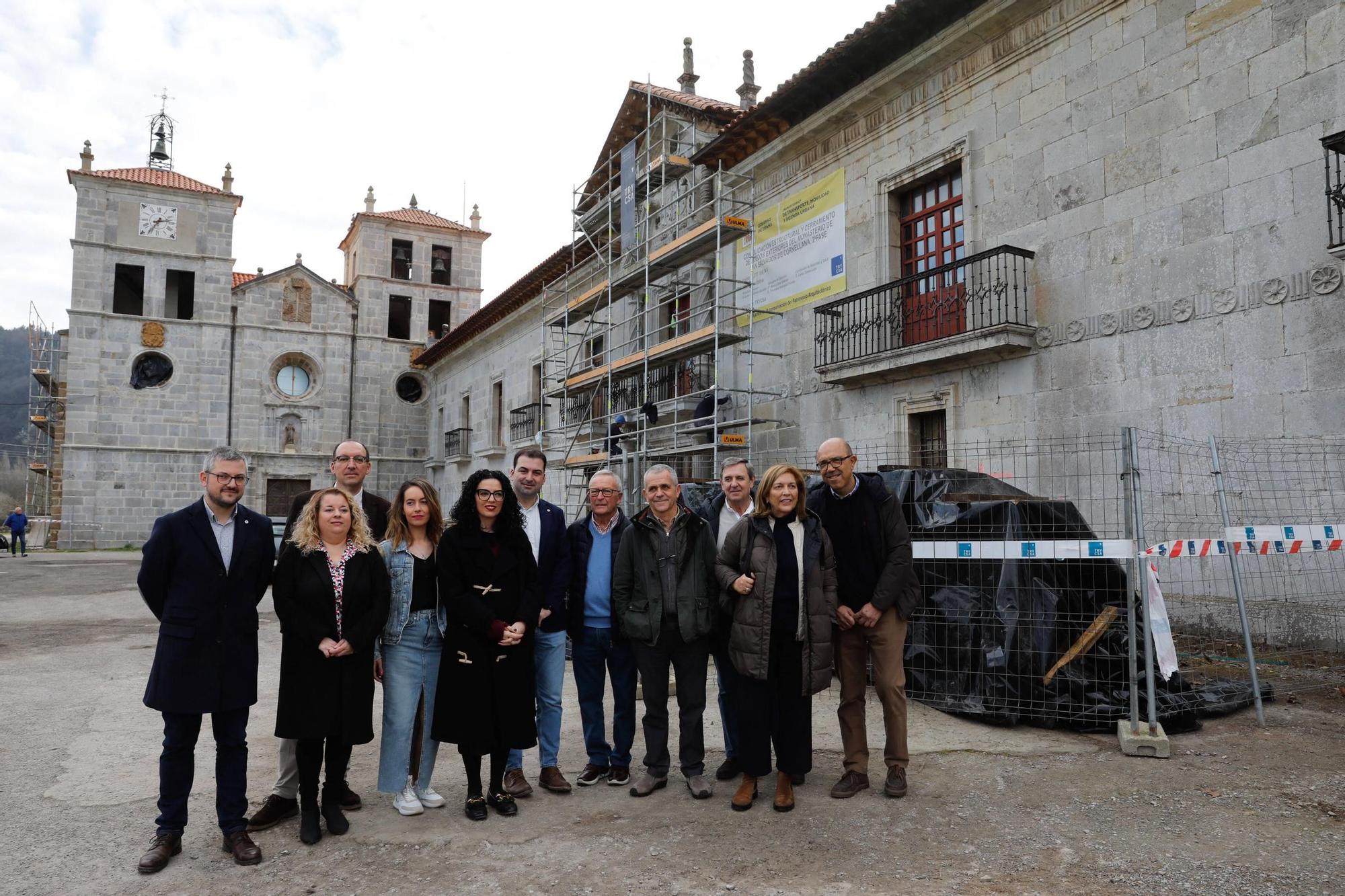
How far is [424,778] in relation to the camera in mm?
3824

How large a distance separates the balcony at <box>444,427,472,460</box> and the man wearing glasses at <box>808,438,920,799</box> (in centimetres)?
2214

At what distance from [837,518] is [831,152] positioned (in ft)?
29.3

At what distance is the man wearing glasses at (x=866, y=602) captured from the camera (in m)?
3.99

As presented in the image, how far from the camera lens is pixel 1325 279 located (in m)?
6.59

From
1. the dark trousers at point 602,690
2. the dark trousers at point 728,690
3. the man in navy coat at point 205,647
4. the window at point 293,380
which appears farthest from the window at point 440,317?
the man in navy coat at point 205,647

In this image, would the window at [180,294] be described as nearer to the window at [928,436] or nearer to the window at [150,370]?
the window at [150,370]

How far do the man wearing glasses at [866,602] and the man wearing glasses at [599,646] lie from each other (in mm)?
1032

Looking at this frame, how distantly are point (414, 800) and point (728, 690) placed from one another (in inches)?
60.5

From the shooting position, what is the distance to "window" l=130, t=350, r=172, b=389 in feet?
88.1

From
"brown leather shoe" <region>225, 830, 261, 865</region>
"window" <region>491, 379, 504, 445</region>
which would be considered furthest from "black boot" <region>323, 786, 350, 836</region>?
"window" <region>491, 379, 504, 445</region>

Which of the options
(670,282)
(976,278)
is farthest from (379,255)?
(976,278)

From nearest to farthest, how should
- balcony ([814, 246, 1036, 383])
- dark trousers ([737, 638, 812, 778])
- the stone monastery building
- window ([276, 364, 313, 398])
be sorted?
1. dark trousers ([737, 638, 812, 778])
2. the stone monastery building
3. balcony ([814, 246, 1036, 383])
4. window ([276, 364, 313, 398])

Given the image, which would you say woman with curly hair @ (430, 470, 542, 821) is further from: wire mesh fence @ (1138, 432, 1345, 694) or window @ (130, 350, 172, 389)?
window @ (130, 350, 172, 389)

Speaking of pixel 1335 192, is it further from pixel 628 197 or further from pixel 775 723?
pixel 628 197
